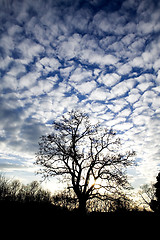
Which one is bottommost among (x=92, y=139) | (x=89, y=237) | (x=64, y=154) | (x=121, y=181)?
(x=89, y=237)

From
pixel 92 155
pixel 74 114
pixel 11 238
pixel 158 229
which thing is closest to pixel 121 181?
pixel 92 155

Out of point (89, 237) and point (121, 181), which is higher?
point (121, 181)

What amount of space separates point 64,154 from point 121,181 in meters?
7.42

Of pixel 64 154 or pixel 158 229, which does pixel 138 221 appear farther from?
pixel 64 154

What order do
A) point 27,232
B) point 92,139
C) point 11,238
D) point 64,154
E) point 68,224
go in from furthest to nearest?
point 92,139 → point 64,154 → point 68,224 → point 27,232 → point 11,238

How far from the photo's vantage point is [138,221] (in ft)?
27.5

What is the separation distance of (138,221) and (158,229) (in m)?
1.46

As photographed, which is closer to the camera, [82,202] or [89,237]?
[89,237]

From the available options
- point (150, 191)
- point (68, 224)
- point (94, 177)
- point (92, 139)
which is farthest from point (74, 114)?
point (150, 191)

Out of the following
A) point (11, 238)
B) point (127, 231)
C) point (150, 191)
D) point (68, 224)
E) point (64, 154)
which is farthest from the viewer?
point (150, 191)

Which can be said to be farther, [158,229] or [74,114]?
[74,114]

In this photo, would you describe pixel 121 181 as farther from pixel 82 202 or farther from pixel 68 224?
pixel 68 224

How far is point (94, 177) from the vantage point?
15359mm

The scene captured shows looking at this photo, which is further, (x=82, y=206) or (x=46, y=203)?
(x=46, y=203)
